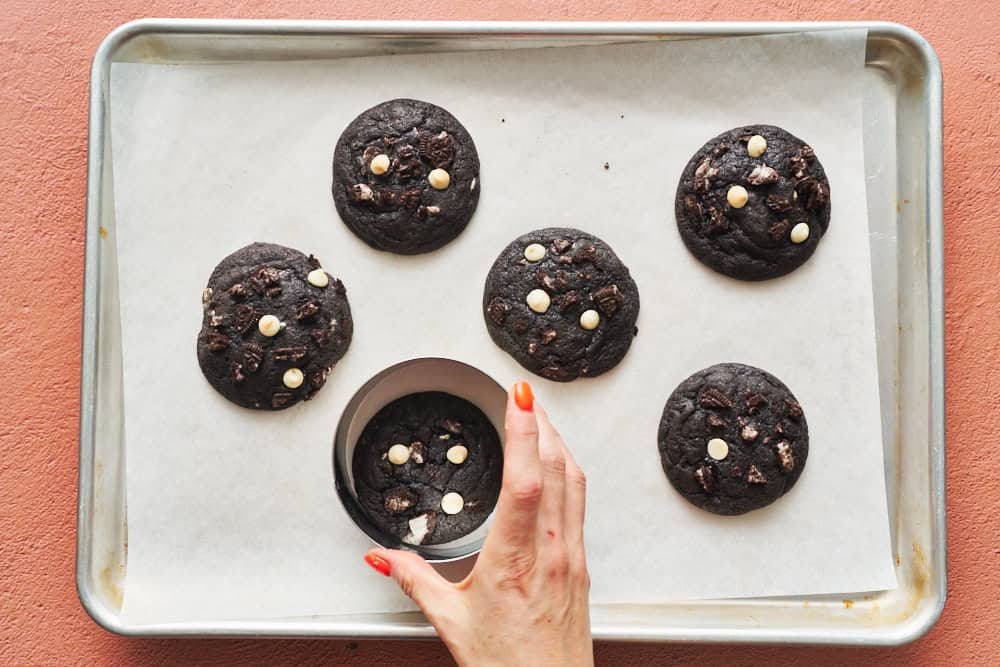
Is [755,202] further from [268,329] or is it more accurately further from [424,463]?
[268,329]

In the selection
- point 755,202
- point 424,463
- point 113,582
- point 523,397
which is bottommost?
point 113,582

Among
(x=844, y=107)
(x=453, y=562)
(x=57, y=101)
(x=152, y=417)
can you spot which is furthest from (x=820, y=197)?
(x=57, y=101)

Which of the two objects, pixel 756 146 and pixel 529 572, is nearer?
pixel 529 572

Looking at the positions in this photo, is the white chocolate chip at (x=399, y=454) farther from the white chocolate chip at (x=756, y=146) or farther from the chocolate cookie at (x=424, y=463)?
the white chocolate chip at (x=756, y=146)

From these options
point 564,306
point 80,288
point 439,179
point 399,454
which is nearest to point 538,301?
point 564,306

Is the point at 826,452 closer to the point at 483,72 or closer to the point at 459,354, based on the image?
the point at 459,354

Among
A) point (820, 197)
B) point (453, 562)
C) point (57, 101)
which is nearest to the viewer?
point (453, 562)
